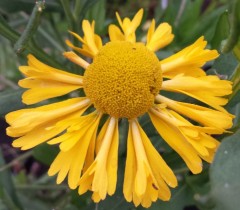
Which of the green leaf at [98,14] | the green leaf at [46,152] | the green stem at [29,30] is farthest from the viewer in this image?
the green leaf at [98,14]

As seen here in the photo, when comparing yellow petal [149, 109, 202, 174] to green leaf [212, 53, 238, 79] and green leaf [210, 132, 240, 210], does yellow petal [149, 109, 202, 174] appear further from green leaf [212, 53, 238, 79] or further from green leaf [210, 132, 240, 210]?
green leaf [212, 53, 238, 79]

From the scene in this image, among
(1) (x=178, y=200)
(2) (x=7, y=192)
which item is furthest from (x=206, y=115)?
(2) (x=7, y=192)

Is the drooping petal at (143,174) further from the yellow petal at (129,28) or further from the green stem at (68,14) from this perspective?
the green stem at (68,14)

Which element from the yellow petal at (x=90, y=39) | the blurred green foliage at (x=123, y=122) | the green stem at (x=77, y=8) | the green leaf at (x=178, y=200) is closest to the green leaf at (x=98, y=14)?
the blurred green foliage at (x=123, y=122)

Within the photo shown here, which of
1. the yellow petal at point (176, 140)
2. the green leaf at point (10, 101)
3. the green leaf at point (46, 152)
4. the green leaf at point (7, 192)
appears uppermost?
the green leaf at point (10, 101)

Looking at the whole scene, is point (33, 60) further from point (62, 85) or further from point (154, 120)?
point (154, 120)
